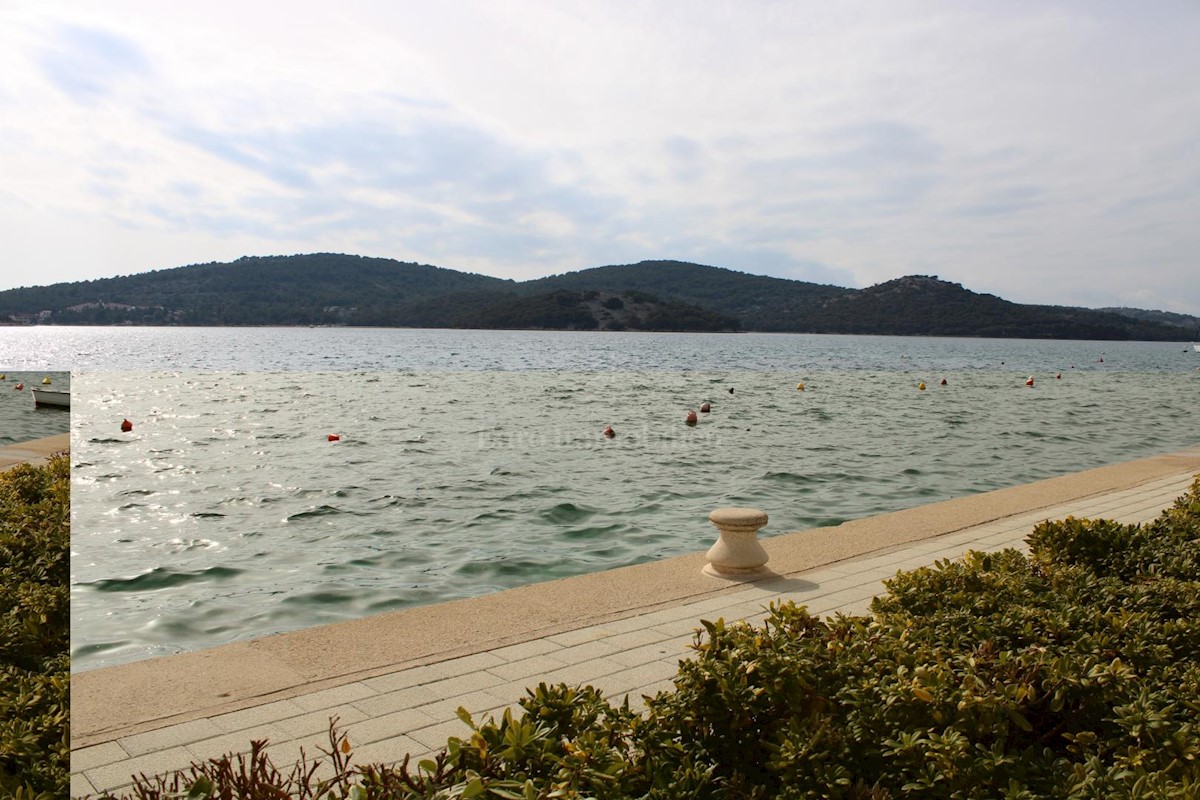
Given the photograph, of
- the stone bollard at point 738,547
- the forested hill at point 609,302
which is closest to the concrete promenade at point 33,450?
the stone bollard at point 738,547

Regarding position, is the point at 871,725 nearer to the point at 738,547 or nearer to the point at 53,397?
the point at 53,397

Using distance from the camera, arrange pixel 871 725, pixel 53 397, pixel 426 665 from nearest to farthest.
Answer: pixel 871 725 < pixel 53 397 < pixel 426 665

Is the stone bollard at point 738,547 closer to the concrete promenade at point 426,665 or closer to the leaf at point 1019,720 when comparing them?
the concrete promenade at point 426,665

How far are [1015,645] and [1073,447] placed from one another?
18.2 m

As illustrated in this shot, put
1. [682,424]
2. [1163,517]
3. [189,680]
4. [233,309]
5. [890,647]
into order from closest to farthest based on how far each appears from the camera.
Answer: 1. [890,647]
2. [189,680]
3. [1163,517]
4. [682,424]
5. [233,309]

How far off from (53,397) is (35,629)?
A: 35.7 inches

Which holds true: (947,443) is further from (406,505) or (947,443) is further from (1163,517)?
(1163,517)

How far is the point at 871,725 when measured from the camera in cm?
279

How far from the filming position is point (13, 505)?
142 inches

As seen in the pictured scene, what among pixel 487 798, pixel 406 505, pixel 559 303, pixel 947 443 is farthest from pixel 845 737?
pixel 559 303

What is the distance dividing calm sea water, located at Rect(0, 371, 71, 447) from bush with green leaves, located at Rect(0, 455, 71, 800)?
0.45 feet

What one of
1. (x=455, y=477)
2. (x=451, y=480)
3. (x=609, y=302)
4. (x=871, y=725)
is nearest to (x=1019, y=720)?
(x=871, y=725)

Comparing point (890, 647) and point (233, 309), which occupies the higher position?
point (233, 309)

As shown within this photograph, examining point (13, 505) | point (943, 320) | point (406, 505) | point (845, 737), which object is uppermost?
point (943, 320)
